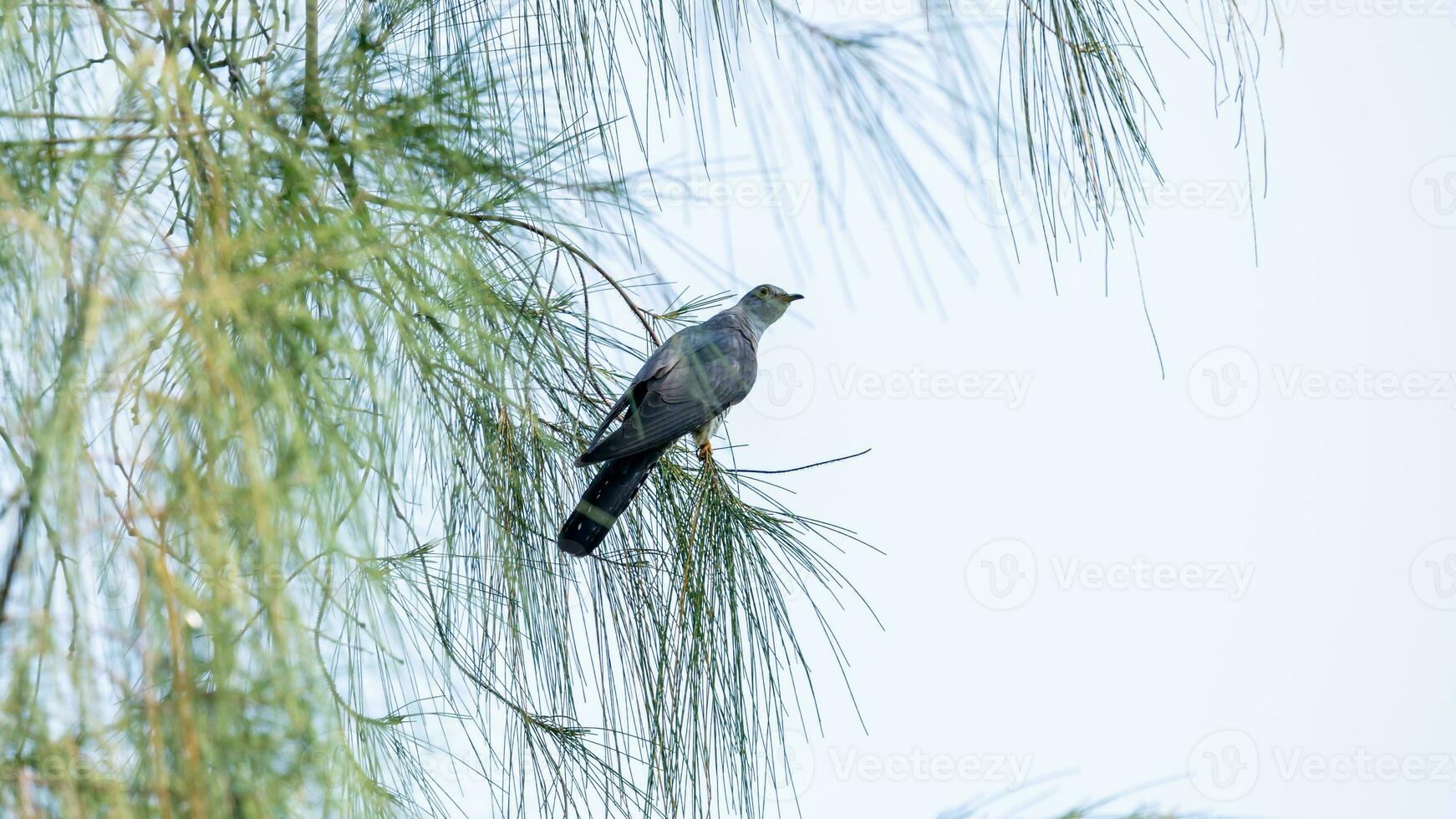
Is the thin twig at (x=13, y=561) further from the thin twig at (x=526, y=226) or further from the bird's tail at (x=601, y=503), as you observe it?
the bird's tail at (x=601, y=503)

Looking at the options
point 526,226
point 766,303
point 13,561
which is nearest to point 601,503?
point 526,226

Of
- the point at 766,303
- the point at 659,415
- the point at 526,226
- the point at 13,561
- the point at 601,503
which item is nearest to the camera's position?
the point at 13,561

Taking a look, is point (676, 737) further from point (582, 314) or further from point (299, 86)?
point (299, 86)

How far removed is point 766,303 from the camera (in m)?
3.00

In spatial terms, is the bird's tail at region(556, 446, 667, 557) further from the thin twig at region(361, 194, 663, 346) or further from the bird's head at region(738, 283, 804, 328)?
the bird's head at region(738, 283, 804, 328)

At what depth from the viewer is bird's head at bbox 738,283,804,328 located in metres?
2.99

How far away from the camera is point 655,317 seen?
206 cm

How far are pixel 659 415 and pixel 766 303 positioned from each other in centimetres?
108

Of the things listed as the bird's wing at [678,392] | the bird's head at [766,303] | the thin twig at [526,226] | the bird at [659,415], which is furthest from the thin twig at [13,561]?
the bird's head at [766,303]

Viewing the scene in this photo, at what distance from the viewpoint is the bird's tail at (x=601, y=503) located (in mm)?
1773

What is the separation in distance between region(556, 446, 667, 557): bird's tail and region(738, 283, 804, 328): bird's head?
1.15 m

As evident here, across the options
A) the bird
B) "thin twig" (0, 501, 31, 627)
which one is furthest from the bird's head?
"thin twig" (0, 501, 31, 627)

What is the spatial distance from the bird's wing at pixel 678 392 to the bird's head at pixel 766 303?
0.47 meters

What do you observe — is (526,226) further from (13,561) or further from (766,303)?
(766,303)
